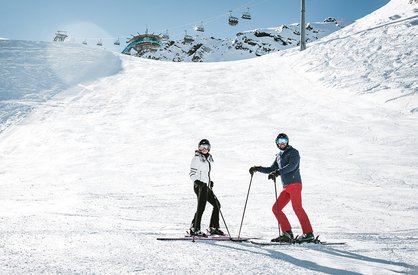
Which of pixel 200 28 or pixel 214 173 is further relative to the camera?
pixel 200 28

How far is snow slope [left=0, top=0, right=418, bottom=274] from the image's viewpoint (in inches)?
192

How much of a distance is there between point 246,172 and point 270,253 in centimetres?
593

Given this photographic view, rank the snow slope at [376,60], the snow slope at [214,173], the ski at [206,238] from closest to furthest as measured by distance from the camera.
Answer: the snow slope at [214,173], the ski at [206,238], the snow slope at [376,60]

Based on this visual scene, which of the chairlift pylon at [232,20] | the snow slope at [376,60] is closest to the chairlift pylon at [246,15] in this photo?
the chairlift pylon at [232,20]

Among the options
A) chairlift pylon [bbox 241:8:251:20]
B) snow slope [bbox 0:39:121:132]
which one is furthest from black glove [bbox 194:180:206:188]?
chairlift pylon [bbox 241:8:251:20]

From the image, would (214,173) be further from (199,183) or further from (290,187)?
(290,187)

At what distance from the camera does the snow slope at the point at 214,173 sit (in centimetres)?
487

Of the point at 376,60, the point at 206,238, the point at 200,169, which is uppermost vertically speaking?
the point at 376,60

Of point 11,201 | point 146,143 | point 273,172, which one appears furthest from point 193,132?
point 273,172

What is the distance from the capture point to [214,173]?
36.2ft

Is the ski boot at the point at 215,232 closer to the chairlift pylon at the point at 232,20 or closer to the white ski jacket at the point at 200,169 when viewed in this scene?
the white ski jacket at the point at 200,169

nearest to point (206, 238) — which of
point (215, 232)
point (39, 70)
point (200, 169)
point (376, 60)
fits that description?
point (215, 232)

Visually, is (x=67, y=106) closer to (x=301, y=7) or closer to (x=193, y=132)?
(x=193, y=132)

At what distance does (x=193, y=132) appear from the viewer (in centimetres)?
1549
